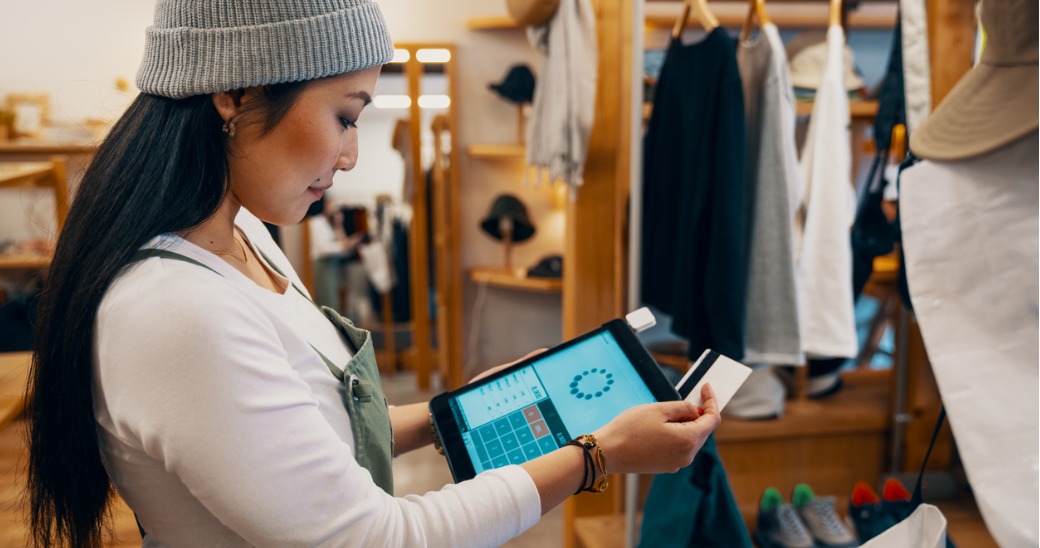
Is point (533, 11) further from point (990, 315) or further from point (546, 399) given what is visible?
point (990, 315)

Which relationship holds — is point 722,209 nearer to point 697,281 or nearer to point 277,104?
point 697,281

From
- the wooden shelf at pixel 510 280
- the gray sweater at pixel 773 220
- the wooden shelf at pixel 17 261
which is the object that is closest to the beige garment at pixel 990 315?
the gray sweater at pixel 773 220

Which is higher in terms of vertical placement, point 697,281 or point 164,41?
point 164,41

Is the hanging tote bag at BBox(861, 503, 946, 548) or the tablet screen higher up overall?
the tablet screen

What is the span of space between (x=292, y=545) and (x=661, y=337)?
7.00 feet

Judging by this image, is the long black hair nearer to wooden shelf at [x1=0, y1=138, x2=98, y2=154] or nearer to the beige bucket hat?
the beige bucket hat

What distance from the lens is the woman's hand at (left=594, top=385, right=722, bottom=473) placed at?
0.84 metres

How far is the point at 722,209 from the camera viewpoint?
5.82ft

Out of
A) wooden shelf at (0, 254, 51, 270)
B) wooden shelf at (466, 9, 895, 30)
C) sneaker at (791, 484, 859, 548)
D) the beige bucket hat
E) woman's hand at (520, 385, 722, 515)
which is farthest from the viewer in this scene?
wooden shelf at (0, 254, 51, 270)

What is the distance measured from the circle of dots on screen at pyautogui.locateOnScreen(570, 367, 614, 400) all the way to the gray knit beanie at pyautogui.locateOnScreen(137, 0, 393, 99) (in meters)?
0.48

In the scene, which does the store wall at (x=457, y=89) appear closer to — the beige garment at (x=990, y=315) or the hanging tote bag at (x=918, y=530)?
the hanging tote bag at (x=918, y=530)

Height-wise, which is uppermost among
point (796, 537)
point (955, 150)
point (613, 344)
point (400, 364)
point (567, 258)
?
point (955, 150)

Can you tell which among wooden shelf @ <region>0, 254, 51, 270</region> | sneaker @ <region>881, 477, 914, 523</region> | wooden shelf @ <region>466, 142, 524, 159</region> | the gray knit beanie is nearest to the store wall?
wooden shelf @ <region>466, 142, 524, 159</region>

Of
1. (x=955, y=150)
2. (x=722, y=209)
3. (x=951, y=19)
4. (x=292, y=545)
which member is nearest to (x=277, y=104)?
(x=292, y=545)
